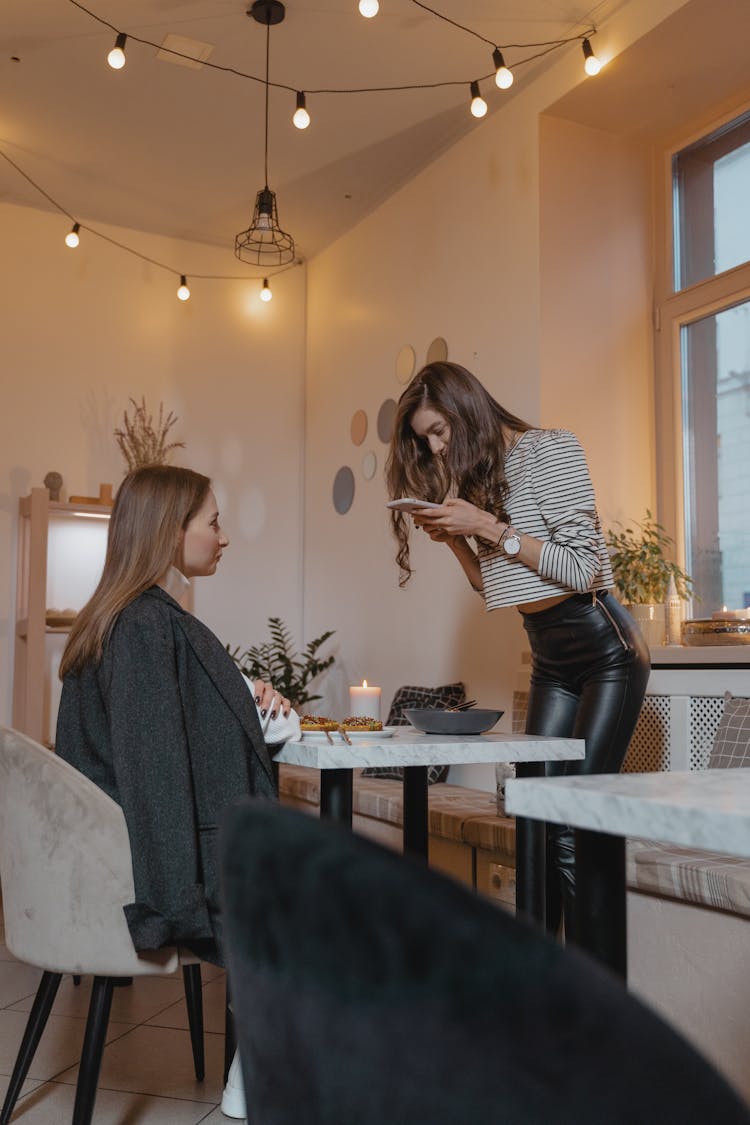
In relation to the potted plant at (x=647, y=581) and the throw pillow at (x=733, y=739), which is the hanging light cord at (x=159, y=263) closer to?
the potted plant at (x=647, y=581)

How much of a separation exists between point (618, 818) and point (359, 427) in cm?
436

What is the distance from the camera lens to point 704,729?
2.90 metres

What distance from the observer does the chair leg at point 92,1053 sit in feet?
5.11

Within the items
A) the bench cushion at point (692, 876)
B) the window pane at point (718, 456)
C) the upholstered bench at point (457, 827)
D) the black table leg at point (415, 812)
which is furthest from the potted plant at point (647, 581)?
the black table leg at point (415, 812)

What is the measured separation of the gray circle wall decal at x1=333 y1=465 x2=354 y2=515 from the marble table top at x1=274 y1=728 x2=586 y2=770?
335 centimetres

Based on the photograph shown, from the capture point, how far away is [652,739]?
9.95 feet

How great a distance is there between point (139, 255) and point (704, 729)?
3867 millimetres

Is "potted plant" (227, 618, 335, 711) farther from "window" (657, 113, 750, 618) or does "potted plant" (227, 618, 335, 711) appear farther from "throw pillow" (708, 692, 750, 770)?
"throw pillow" (708, 692, 750, 770)

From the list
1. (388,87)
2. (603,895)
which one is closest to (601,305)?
(388,87)

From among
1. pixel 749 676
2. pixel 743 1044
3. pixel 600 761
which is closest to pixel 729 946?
pixel 743 1044

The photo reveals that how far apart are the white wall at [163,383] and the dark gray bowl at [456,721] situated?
359 cm

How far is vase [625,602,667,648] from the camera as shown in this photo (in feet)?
10.8

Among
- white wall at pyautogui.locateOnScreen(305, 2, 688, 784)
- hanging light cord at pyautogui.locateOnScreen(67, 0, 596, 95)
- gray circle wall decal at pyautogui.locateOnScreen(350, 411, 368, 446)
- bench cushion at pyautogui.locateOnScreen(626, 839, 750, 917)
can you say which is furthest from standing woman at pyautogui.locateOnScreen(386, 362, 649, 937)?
gray circle wall decal at pyautogui.locateOnScreen(350, 411, 368, 446)

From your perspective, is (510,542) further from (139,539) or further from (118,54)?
(118,54)
